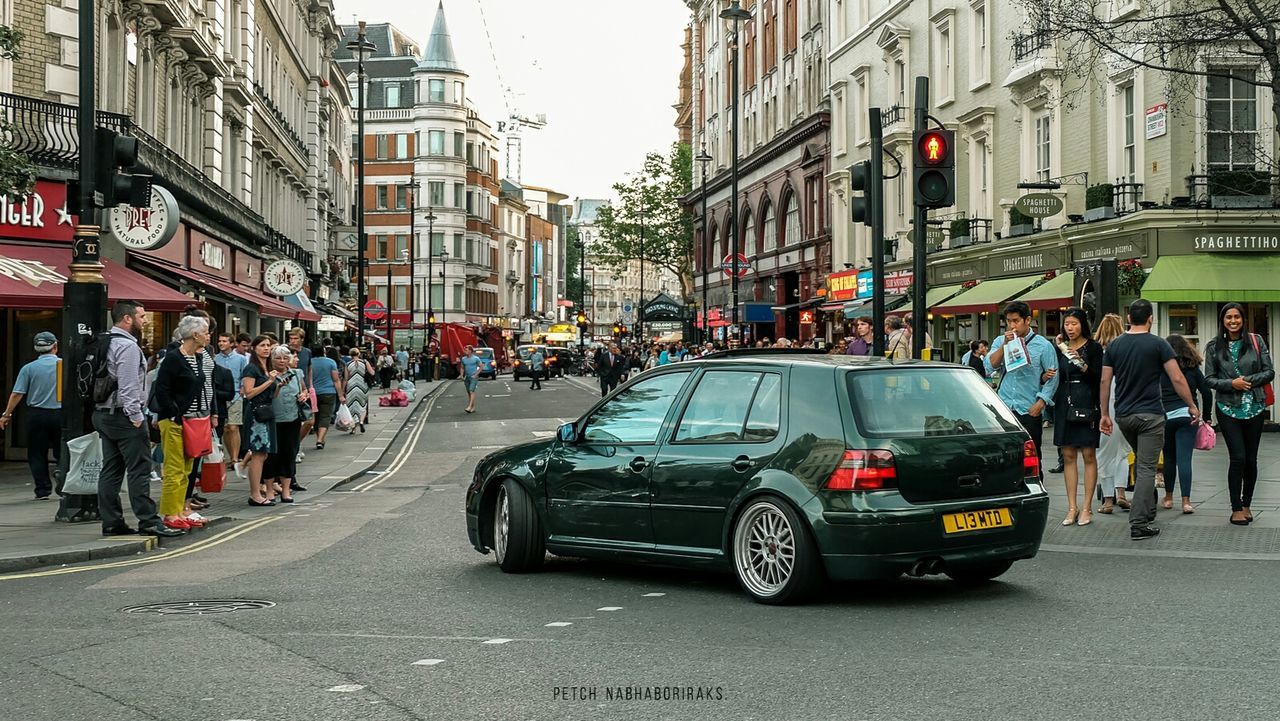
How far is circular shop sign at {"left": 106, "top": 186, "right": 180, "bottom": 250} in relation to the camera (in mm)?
16922

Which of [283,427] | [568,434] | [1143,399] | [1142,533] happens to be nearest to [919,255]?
[1143,399]

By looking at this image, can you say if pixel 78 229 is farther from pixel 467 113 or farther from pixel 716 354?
pixel 467 113

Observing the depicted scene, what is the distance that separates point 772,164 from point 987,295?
89.7ft

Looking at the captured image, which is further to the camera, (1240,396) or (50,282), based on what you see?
(50,282)

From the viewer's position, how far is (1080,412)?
485 inches

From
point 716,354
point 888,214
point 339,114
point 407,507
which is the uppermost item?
point 339,114

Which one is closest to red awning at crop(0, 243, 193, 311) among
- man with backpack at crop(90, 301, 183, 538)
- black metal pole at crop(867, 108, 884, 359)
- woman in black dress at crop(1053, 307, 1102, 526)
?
man with backpack at crop(90, 301, 183, 538)

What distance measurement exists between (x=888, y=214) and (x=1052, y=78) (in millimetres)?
13144

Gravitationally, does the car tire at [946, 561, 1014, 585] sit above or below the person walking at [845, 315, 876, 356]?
below

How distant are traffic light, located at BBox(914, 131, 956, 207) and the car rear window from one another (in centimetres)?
481

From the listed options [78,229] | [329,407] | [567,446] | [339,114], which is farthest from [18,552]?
[339,114]

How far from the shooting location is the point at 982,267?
36.4m

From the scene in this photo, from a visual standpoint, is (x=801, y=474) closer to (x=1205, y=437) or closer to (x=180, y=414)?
(x=180, y=414)

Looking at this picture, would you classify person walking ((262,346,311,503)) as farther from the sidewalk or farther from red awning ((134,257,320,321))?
red awning ((134,257,320,321))
